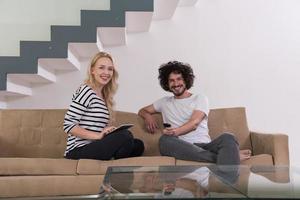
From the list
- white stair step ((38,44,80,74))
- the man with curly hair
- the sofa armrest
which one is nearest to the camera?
the man with curly hair

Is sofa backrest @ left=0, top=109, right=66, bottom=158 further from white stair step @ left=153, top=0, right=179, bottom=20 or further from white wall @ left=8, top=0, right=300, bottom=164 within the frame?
white stair step @ left=153, top=0, right=179, bottom=20

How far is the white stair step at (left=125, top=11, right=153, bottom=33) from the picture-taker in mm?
3407

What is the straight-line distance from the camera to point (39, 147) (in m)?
2.99

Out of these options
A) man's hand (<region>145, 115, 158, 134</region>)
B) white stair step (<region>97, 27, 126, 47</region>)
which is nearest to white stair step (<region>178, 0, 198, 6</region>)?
white stair step (<region>97, 27, 126, 47</region>)

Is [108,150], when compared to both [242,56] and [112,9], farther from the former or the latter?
[242,56]

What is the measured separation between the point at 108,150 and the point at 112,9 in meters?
1.19

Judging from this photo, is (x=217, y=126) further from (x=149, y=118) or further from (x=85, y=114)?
(x=85, y=114)

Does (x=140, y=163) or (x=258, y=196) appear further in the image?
(x=140, y=163)

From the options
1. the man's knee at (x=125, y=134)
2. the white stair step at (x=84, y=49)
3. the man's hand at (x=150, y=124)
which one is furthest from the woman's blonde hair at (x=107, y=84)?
the white stair step at (x=84, y=49)

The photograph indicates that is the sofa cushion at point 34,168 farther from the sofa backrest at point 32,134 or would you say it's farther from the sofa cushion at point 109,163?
the sofa backrest at point 32,134

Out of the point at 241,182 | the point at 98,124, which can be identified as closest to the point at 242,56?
the point at 98,124

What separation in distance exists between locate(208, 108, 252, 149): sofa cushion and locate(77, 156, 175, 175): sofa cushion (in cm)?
69

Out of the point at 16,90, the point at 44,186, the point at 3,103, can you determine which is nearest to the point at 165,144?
the point at 44,186

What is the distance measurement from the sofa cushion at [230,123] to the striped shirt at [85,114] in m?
0.89
